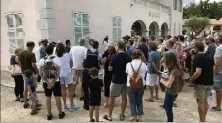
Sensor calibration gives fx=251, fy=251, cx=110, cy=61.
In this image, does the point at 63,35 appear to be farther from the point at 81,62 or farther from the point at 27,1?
the point at 81,62

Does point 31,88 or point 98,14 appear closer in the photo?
point 31,88

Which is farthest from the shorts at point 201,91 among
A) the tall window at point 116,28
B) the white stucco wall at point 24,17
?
the tall window at point 116,28

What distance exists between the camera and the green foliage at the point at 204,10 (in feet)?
172

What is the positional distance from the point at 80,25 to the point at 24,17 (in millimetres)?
2351

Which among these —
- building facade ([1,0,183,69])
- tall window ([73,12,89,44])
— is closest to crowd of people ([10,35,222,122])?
building facade ([1,0,183,69])

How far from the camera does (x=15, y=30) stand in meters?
10.9

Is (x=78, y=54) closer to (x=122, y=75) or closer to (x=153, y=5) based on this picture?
(x=122, y=75)

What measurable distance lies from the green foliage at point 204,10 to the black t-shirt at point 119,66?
50045mm

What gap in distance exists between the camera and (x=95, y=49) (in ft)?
20.5

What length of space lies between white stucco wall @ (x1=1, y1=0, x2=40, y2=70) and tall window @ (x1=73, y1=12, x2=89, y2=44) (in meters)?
1.63

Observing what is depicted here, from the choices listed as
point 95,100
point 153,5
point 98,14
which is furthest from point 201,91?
point 153,5

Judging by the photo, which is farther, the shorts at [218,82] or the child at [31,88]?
the shorts at [218,82]

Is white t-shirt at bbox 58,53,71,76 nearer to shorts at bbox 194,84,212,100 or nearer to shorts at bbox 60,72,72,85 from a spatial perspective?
shorts at bbox 60,72,72,85

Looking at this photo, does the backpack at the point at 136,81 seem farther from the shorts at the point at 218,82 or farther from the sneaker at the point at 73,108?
the shorts at the point at 218,82
